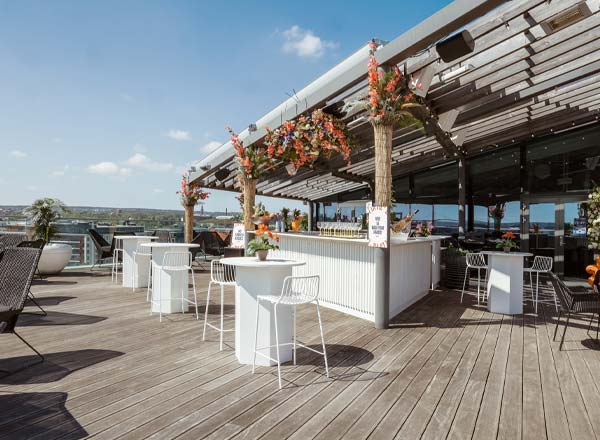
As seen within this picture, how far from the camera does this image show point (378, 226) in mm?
5070

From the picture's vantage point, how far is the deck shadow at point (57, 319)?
16.9 feet

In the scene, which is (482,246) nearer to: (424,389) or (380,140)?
(380,140)

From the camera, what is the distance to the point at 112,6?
7133 mm

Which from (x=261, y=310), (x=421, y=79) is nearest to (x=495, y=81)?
(x=421, y=79)

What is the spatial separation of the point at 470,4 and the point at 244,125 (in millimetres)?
5302

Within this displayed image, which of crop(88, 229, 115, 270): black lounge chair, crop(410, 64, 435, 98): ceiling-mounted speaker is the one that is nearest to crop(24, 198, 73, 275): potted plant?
crop(88, 229, 115, 270): black lounge chair

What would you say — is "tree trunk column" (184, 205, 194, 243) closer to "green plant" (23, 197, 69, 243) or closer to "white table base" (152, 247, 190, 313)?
"green plant" (23, 197, 69, 243)

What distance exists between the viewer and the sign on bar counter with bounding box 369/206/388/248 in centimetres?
501

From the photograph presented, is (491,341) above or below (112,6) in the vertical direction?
below

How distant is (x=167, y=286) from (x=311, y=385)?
3274 mm

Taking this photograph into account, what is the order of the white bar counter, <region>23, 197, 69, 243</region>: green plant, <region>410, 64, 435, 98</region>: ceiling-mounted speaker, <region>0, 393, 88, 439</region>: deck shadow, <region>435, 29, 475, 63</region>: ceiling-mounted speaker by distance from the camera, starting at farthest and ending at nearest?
<region>23, 197, 69, 243</region>: green plant
the white bar counter
<region>410, 64, 435, 98</region>: ceiling-mounted speaker
<region>435, 29, 475, 63</region>: ceiling-mounted speaker
<region>0, 393, 88, 439</region>: deck shadow

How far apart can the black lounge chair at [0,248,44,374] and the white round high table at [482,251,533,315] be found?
604cm

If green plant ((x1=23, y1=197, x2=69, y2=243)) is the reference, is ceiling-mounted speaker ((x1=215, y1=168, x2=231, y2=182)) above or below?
above

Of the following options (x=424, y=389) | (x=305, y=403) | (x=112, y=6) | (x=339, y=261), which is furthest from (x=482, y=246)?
(x=112, y=6)
